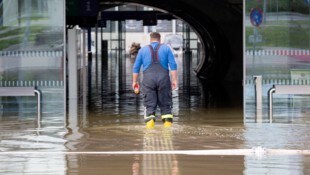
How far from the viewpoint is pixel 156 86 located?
1542cm

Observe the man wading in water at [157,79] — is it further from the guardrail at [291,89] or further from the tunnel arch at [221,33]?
the tunnel arch at [221,33]

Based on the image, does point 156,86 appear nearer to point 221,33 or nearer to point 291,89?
point 291,89

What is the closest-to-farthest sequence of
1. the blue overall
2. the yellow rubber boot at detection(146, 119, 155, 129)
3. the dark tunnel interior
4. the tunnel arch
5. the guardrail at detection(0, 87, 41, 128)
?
1. the blue overall
2. the yellow rubber boot at detection(146, 119, 155, 129)
3. the guardrail at detection(0, 87, 41, 128)
4. the dark tunnel interior
5. the tunnel arch

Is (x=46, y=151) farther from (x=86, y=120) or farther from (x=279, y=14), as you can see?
(x=279, y=14)

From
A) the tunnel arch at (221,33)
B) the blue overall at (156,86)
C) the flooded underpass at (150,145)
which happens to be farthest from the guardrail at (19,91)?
the tunnel arch at (221,33)

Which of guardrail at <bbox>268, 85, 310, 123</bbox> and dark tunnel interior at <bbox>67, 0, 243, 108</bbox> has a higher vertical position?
dark tunnel interior at <bbox>67, 0, 243, 108</bbox>

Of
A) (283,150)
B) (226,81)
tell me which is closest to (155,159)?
(283,150)

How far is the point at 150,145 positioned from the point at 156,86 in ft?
8.43

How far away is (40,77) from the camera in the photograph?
1859 centimetres

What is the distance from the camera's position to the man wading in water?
15393mm

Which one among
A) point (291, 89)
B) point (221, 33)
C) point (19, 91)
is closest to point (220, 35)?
point (221, 33)

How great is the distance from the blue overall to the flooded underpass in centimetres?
40

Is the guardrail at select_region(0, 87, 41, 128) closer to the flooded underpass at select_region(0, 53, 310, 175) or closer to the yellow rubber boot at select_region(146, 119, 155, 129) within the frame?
the flooded underpass at select_region(0, 53, 310, 175)

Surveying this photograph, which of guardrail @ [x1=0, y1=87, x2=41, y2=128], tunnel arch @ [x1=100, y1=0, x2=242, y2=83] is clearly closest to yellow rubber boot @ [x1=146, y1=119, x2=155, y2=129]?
guardrail @ [x1=0, y1=87, x2=41, y2=128]
